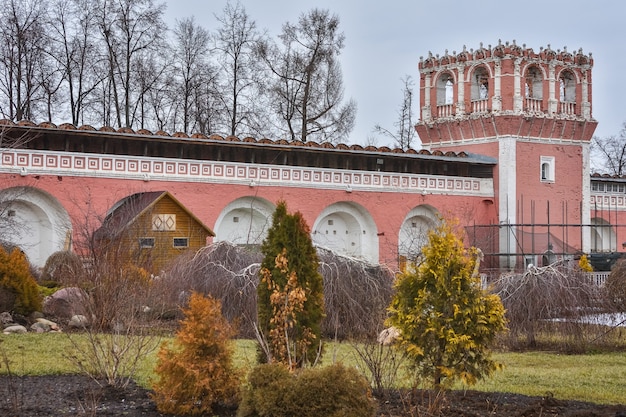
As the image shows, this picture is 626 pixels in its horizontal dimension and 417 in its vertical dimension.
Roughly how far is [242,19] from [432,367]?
2844 cm

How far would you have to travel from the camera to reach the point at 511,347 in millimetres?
15414

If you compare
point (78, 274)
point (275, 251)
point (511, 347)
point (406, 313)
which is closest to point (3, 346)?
point (78, 274)

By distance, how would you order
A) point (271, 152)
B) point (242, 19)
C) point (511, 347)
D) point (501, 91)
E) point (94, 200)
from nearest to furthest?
point (511, 347) < point (94, 200) < point (271, 152) < point (501, 91) < point (242, 19)

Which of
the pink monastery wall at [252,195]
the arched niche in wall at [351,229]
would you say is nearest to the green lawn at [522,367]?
the pink monastery wall at [252,195]

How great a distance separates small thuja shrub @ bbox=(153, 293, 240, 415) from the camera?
8.73 meters

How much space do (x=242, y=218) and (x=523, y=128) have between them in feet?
33.9

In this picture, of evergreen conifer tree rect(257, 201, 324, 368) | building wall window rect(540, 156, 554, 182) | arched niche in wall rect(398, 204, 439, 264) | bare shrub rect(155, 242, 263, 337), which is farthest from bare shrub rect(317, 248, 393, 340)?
building wall window rect(540, 156, 554, 182)

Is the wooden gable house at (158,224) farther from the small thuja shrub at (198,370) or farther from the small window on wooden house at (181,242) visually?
the small thuja shrub at (198,370)

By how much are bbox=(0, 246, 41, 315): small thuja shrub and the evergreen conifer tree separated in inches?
295

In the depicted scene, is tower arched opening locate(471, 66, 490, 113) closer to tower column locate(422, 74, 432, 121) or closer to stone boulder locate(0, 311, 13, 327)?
tower column locate(422, 74, 432, 121)

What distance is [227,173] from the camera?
26.8 metres

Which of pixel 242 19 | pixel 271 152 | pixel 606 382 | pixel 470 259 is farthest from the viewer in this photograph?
pixel 242 19

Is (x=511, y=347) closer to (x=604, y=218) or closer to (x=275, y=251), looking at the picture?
(x=275, y=251)

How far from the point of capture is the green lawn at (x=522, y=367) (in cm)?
1046
